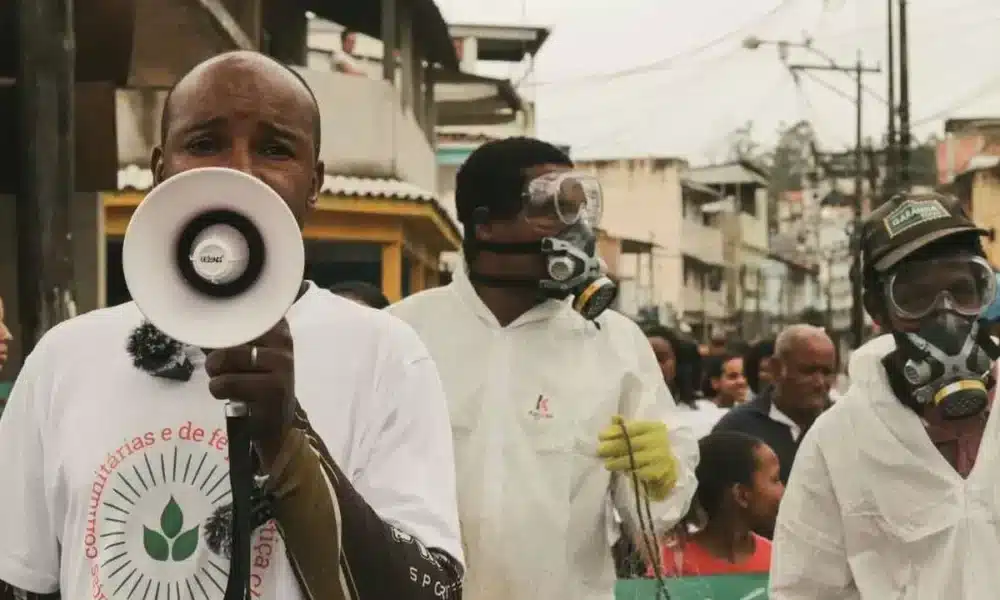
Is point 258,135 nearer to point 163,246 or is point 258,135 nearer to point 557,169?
point 163,246

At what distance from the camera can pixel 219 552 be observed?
217 centimetres

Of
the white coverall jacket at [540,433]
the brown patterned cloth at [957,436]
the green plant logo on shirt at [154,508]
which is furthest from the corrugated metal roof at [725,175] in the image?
the green plant logo on shirt at [154,508]

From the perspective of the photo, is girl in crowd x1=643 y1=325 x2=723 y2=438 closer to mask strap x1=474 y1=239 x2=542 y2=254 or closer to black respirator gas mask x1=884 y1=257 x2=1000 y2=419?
mask strap x1=474 y1=239 x2=542 y2=254

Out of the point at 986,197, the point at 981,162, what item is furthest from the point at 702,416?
the point at 981,162

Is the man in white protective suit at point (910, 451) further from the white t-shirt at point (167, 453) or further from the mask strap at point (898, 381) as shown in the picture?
the white t-shirt at point (167, 453)

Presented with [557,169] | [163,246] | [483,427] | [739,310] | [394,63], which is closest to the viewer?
[163,246]

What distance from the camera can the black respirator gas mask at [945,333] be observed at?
11.8ft

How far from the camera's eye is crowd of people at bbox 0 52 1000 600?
218 centimetres

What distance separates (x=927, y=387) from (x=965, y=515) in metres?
0.31

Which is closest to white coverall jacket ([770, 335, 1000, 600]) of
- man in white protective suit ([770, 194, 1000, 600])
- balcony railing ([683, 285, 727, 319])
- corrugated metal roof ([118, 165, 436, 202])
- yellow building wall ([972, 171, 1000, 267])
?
man in white protective suit ([770, 194, 1000, 600])

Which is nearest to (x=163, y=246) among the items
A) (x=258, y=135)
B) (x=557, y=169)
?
(x=258, y=135)

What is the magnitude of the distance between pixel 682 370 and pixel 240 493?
387 inches

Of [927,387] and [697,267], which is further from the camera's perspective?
[697,267]

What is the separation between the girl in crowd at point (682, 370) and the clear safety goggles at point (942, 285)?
540 centimetres
